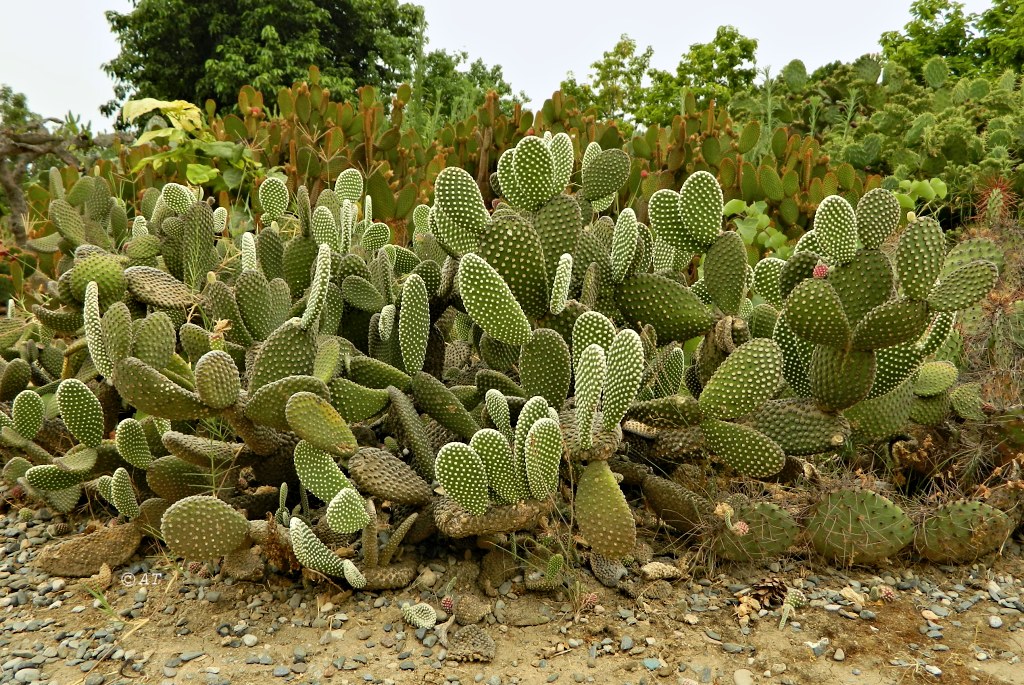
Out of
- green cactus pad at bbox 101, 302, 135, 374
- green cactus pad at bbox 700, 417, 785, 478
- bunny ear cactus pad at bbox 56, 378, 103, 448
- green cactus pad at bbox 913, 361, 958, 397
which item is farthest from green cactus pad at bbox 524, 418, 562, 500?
bunny ear cactus pad at bbox 56, 378, 103, 448

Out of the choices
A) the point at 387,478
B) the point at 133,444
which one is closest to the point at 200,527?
the point at 387,478

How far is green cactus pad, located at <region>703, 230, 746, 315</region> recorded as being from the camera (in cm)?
288

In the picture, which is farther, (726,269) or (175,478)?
(726,269)

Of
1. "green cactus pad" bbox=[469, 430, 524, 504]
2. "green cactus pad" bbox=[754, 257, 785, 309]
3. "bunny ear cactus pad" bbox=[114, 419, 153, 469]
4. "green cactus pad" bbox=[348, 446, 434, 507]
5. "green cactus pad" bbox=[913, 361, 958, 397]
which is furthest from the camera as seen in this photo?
"green cactus pad" bbox=[754, 257, 785, 309]

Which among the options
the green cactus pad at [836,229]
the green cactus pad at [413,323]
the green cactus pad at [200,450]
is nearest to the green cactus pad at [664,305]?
the green cactus pad at [836,229]

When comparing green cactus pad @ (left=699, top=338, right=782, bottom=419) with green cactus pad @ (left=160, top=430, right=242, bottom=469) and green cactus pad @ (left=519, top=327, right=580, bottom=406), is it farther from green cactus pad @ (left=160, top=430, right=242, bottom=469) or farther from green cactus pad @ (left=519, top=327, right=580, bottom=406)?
green cactus pad @ (left=160, top=430, right=242, bottom=469)

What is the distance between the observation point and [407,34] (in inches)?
1142

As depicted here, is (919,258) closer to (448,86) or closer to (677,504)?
(677,504)

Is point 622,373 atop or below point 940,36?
below

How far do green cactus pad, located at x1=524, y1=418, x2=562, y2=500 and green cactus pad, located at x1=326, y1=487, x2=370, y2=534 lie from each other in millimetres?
462

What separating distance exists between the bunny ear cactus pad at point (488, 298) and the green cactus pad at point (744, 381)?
1.96ft

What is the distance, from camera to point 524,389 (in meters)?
2.70

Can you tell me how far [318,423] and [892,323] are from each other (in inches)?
64.3

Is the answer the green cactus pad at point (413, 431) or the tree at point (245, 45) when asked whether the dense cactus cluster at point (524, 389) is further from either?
the tree at point (245, 45)
